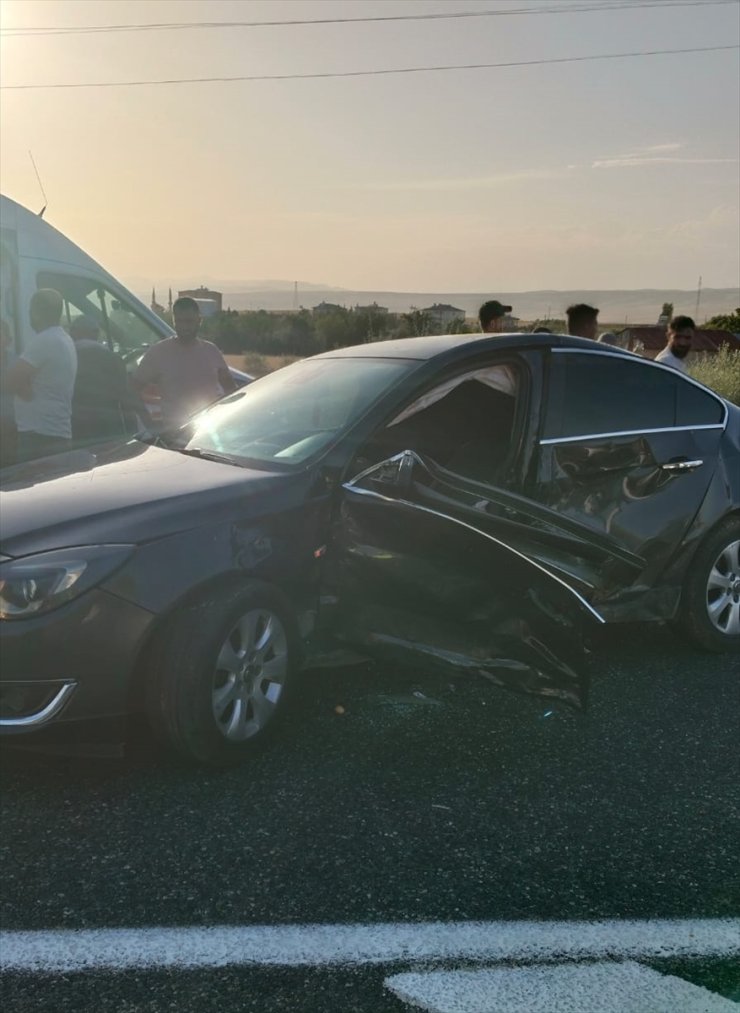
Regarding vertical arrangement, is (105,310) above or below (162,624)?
above

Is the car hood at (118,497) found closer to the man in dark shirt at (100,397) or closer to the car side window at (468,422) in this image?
the car side window at (468,422)

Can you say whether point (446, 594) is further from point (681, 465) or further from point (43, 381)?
point (43, 381)

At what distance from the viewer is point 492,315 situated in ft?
25.1

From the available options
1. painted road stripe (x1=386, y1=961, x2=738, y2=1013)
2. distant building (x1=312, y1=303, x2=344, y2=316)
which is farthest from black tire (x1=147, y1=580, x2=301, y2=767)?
distant building (x1=312, y1=303, x2=344, y2=316)

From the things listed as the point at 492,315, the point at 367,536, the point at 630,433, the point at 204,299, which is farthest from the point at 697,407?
the point at 204,299

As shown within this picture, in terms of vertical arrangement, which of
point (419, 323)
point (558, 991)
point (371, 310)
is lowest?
point (558, 991)

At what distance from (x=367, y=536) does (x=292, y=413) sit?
38.0 inches

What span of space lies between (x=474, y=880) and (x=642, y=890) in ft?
1.62

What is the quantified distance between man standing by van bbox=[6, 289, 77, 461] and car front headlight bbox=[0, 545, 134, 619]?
2.82 meters

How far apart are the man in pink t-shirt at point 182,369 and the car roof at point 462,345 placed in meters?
2.27

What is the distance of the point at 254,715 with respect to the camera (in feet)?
11.6

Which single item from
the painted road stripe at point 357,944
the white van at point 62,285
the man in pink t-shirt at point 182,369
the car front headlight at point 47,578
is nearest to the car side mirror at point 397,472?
the car front headlight at point 47,578

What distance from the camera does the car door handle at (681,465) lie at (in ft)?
15.3

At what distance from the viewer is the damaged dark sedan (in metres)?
3.22
